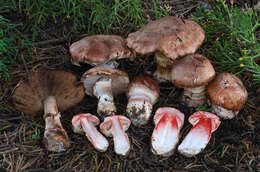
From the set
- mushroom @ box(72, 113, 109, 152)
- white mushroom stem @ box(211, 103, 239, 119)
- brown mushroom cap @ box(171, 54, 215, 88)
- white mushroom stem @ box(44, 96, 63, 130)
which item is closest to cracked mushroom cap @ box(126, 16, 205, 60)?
brown mushroom cap @ box(171, 54, 215, 88)

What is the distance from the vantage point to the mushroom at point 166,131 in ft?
8.77

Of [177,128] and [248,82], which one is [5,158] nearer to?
[177,128]

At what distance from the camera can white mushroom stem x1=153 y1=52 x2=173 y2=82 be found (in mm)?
3299

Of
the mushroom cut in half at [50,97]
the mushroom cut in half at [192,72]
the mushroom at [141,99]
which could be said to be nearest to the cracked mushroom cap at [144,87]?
the mushroom at [141,99]

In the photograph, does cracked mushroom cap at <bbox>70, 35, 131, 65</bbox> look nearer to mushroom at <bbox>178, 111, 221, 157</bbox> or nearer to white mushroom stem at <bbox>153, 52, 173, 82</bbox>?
white mushroom stem at <bbox>153, 52, 173, 82</bbox>

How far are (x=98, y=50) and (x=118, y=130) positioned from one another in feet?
3.25

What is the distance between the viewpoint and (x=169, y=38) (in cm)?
288

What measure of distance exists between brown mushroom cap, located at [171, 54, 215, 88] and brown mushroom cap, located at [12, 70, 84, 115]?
1.20 meters

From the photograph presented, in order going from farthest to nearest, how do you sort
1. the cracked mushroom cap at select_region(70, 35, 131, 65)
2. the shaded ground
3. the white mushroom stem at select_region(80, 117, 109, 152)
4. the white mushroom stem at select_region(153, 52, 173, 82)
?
the white mushroom stem at select_region(153, 52, 173, 82) → the cracked mushroom cap at select_region(70, 35, 131, 65) → the white mushroom stem at select_region(80, 117, 109, 152) → the shaded ground

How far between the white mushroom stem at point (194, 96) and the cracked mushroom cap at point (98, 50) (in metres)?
0.95

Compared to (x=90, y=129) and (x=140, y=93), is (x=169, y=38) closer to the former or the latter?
(x=140, y=93)

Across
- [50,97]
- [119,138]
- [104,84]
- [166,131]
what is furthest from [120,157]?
[50,97]

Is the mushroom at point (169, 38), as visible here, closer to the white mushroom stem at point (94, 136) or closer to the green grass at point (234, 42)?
the green grass at point (234, 42)

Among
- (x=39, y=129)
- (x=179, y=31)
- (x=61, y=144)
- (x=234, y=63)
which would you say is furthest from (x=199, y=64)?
(x=39, y=129)
